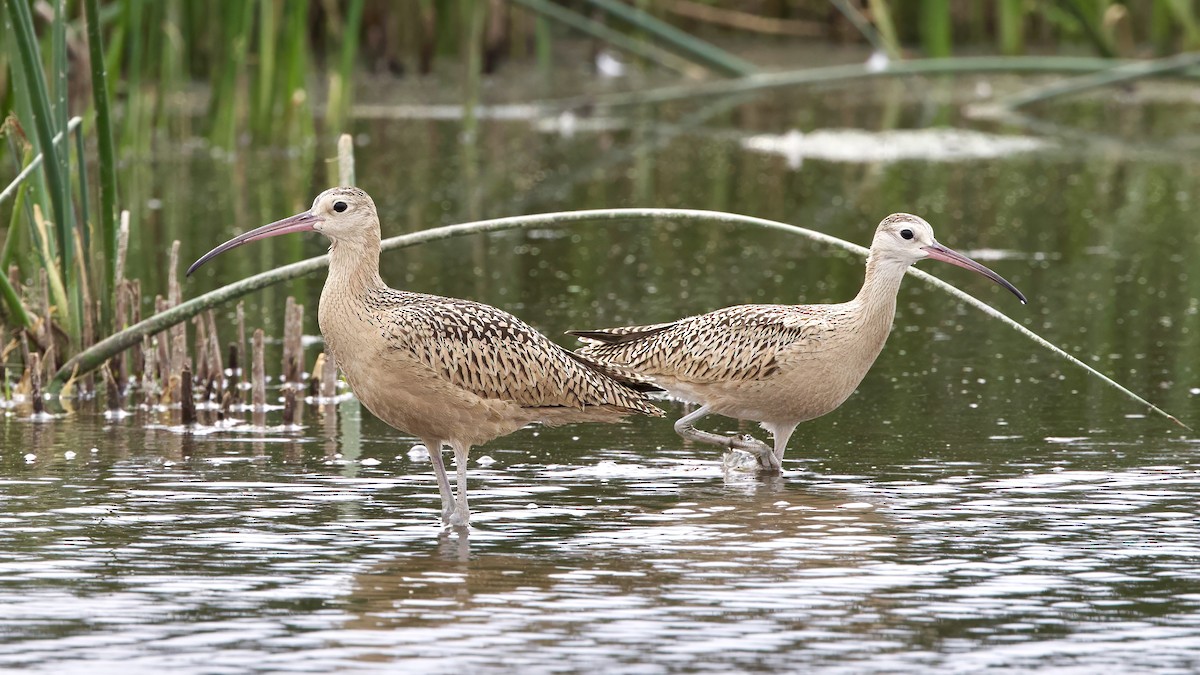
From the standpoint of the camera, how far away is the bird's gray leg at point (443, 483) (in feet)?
27.4

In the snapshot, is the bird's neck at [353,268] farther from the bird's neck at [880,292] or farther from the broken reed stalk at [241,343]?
the broken reed stalk at [241,343]

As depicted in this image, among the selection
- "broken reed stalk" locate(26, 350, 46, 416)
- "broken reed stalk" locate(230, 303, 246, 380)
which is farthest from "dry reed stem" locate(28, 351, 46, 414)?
"broken reed stalk" locate(230, 303, 246, 380)

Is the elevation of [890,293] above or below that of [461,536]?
above

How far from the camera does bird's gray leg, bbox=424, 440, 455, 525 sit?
8.35m

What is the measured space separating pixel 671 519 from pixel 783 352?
126cm

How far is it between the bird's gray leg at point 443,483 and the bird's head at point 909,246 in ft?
7.56

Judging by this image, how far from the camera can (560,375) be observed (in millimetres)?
8820

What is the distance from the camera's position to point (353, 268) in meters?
8.57

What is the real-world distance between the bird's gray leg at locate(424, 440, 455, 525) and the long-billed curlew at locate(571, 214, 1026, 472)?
5.02 feet

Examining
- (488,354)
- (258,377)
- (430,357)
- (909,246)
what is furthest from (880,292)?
(258,377)

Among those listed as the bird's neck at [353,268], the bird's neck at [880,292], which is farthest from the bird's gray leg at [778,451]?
the bird's neck at [353,268]

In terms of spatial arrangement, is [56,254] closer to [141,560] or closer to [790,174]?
[141,560]

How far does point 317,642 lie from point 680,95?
12.6 metres

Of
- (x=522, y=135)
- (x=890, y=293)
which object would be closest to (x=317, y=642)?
(x=890, y=293)
